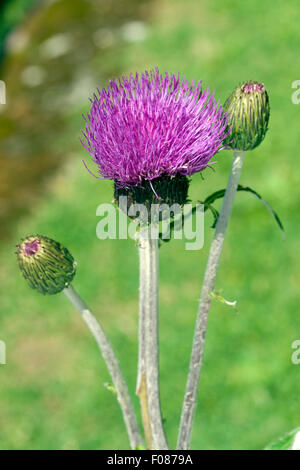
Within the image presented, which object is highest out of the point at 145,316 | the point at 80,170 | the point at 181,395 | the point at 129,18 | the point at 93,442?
the point at 129,18

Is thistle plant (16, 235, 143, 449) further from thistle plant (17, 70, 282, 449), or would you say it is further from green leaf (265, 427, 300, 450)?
green leaf (265, 427, 300, 450)

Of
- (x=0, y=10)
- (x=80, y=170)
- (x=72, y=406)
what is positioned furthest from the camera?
(x=0, y=10)


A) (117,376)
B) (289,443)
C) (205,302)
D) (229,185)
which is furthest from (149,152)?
(289,443)

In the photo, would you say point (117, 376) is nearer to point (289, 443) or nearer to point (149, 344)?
point (149, 344)

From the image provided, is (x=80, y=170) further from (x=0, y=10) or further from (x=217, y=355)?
(x=0, y=10)

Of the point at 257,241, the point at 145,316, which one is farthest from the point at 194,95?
the point at 257,241

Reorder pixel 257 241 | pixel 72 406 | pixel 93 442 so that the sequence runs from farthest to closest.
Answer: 1. pixel 257 241
2. pixel 72 406
3. pixel 93 442
